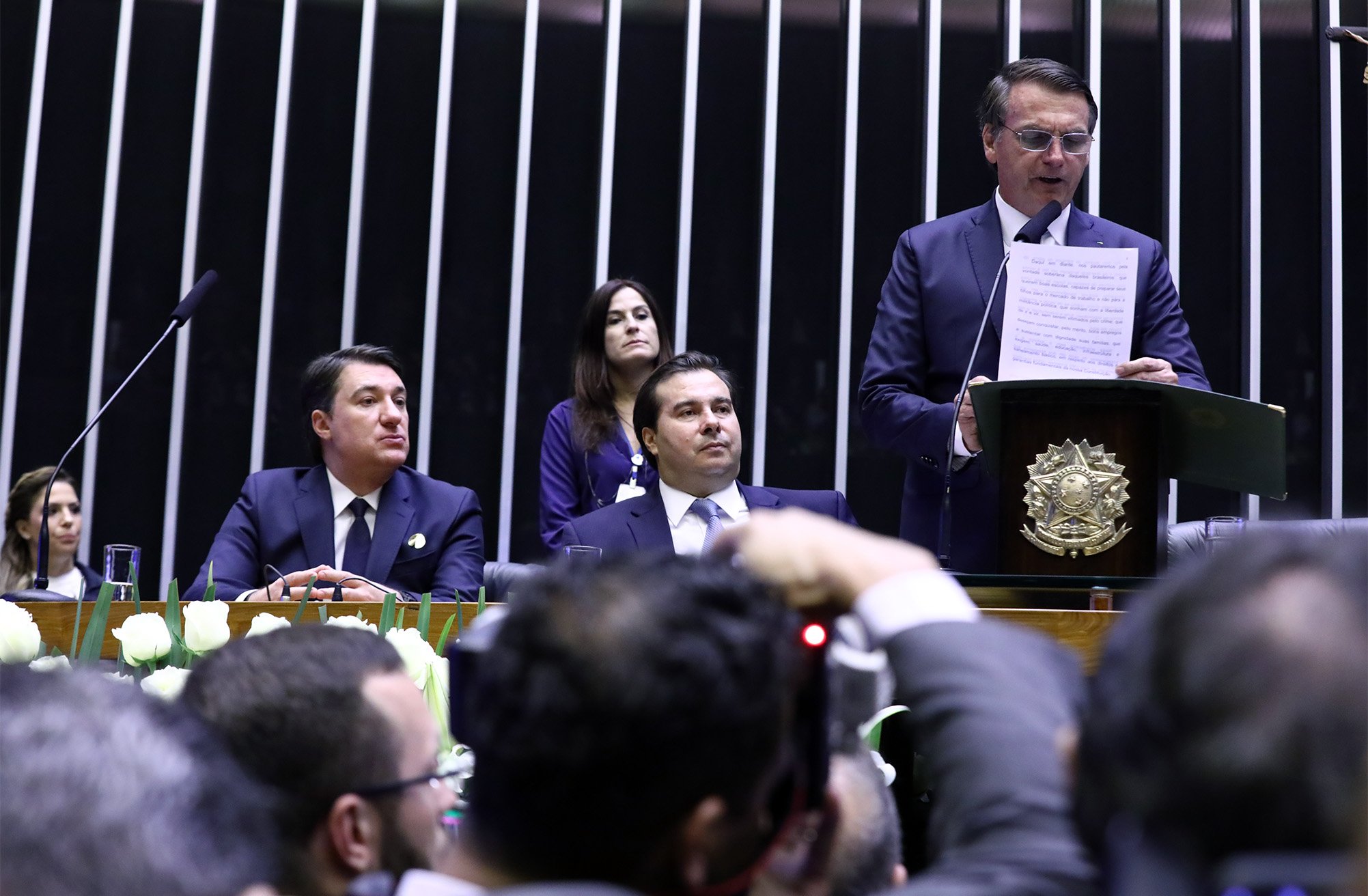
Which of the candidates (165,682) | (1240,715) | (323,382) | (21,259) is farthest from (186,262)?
(1240,715)

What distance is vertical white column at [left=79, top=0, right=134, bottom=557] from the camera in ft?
18.5

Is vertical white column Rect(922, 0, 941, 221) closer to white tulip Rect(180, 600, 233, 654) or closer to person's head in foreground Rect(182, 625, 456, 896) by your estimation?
white tulip Rect(180, 600, 233, 654)

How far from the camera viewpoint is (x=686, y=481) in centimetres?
345

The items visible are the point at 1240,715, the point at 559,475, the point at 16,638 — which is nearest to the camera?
the point at 1240,715

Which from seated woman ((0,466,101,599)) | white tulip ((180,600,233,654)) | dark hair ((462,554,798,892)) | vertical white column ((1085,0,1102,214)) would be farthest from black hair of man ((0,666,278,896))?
vertical white column ((1085,0,1102,214))

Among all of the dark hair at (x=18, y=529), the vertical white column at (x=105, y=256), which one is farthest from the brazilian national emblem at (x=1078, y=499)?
the vertical white column at (x=105, y=256)

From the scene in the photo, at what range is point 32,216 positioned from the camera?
18.5 ft

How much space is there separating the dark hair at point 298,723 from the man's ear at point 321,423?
2513mm

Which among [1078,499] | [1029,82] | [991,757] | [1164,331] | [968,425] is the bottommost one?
[991,757]

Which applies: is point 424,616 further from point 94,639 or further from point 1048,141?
point 1048,141

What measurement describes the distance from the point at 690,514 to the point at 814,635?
8.43 feet

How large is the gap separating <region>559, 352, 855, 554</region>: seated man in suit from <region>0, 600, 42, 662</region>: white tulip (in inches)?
61.3

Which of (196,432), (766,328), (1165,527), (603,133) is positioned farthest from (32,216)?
(1165,527)

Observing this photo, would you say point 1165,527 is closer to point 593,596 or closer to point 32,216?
point 593,596
